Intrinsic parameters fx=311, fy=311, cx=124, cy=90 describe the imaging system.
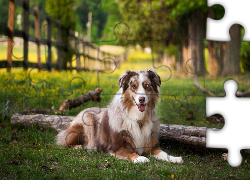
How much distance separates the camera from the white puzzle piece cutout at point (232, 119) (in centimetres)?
511

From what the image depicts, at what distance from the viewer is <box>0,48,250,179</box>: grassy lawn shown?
513 cm

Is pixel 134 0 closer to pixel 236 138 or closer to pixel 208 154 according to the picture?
pixel 208 154

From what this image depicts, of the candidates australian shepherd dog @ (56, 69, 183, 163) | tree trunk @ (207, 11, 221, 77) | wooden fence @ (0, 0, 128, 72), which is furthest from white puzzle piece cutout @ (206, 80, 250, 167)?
tree trunk @ (207, 11, 221, 77)

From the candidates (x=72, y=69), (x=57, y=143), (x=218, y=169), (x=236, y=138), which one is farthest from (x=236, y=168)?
(x=72, y=69)

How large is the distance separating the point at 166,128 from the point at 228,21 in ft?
9.39

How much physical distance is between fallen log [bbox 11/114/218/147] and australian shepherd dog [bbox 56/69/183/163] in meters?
0.71

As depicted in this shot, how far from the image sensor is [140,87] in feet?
18.5

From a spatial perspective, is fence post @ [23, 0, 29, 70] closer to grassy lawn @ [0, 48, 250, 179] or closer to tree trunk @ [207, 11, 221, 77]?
grassy lawn @ [0, 48, 250, 179]

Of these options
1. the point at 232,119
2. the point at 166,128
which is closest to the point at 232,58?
the point at 166,128

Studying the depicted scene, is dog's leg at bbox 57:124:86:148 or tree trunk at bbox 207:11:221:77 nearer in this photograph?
dog's leg at bbox 57:124:86:148

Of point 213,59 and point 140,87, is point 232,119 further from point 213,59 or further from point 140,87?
point 213,59

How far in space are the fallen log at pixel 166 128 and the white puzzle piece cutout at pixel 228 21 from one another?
238 cm

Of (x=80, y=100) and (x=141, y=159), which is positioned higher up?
(x=80, y=100)

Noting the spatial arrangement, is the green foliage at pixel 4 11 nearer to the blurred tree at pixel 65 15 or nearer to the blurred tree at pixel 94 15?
the blurred tree at pixel 65 15
